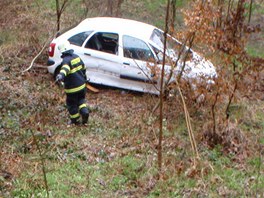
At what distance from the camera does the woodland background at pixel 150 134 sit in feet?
27.1

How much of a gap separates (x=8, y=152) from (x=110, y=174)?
1.86 m

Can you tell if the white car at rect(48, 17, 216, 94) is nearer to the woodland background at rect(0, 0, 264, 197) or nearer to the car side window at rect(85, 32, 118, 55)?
the car side window at rect(85, 32, 118, 55)

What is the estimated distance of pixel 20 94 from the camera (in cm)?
1206

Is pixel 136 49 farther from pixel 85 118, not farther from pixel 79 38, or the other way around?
pixel 85 118

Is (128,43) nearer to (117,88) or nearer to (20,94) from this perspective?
(117,88)

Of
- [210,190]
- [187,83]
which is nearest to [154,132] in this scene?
[187,83]

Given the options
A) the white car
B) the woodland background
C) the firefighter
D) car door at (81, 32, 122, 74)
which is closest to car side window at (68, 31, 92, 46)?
the white car

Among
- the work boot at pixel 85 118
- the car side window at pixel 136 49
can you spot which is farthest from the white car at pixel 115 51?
the work boot at pixel 85 118

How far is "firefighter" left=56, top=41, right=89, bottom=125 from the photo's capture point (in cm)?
1045

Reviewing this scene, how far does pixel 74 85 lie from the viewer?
10.5 m

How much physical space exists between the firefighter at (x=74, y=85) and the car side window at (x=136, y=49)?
219 cm

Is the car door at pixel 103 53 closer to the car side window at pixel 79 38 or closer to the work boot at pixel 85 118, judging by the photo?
the car side window at pixel 79 38

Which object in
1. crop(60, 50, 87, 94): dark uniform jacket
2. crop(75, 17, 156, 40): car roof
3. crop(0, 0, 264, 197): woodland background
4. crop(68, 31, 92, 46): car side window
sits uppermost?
crop(75, 17, 156, 40): car roof

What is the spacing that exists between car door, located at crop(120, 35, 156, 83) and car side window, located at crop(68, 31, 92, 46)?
93 centimetres
